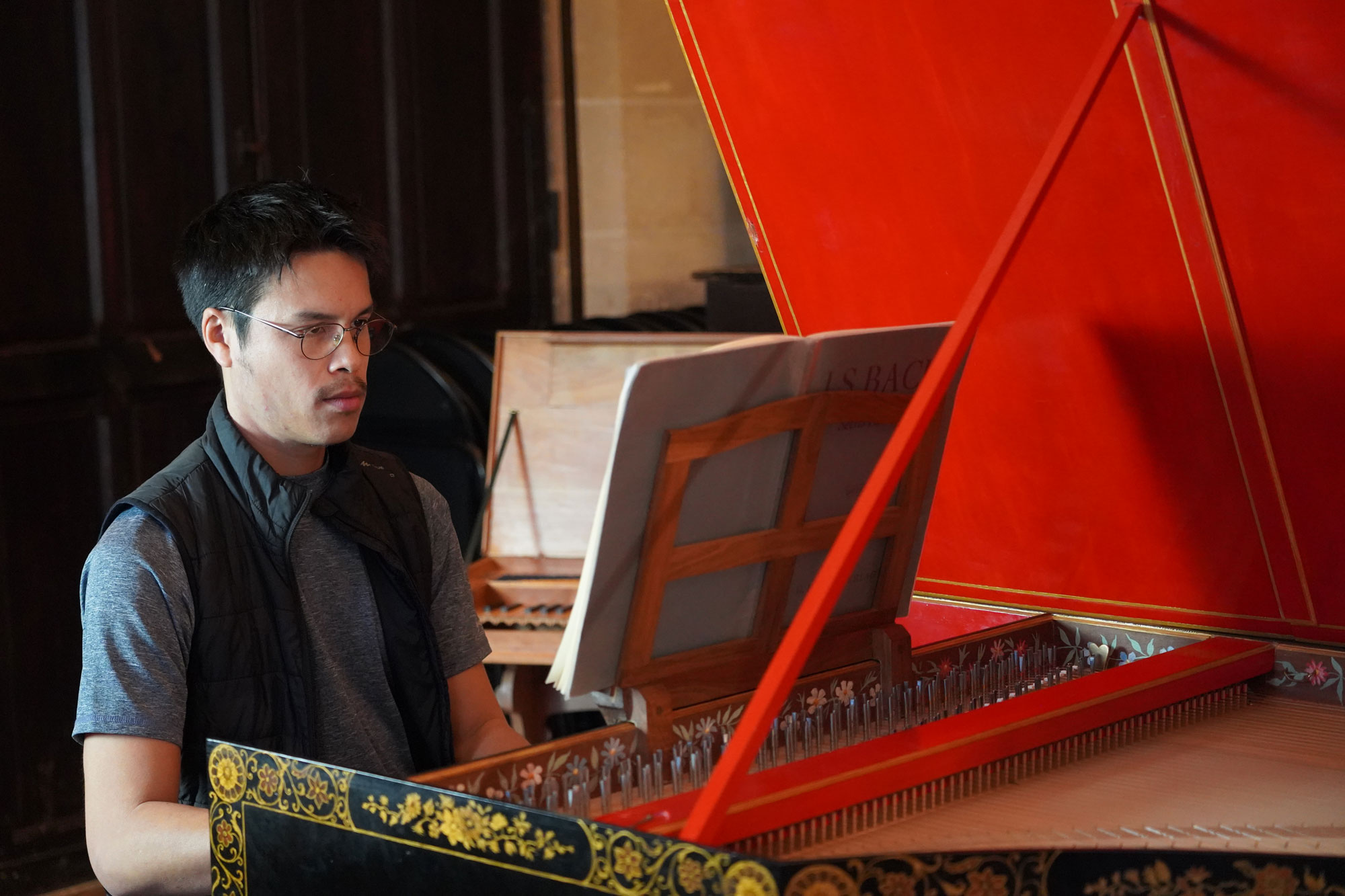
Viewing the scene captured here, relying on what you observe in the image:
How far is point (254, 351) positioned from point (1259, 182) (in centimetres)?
119

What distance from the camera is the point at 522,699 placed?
128 inches

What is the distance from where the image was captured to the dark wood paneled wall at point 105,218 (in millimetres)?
3381

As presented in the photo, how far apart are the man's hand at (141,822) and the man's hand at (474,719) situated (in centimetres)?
47

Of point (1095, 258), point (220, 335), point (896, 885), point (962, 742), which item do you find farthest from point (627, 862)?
point (1095, 258)

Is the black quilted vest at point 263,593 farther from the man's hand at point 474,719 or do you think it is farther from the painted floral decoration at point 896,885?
the painted floral decoration at point 896,885

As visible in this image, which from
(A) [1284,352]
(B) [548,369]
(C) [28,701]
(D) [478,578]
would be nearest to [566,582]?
(D) [478,578]

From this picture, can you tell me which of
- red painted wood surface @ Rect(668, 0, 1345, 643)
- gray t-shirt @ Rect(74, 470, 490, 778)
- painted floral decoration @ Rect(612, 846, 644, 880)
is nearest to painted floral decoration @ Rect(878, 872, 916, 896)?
painted floral decoration @ Rect(612, 846, 644, 880)

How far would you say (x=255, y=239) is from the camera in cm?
181

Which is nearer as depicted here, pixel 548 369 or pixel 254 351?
pixel 254 351

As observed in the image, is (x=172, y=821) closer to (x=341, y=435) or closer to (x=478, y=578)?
(x=341, y=435)

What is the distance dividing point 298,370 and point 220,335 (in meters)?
0.14

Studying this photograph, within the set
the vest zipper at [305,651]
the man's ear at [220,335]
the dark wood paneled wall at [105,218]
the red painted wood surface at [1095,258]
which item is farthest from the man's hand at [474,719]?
the dark wood paneled wall at [105,218]

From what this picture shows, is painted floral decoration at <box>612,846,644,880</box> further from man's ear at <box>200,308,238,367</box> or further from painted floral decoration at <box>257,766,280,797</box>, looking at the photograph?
man's ear at <box>200,308,238,367</box>

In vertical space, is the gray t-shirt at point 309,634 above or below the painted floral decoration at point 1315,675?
above
